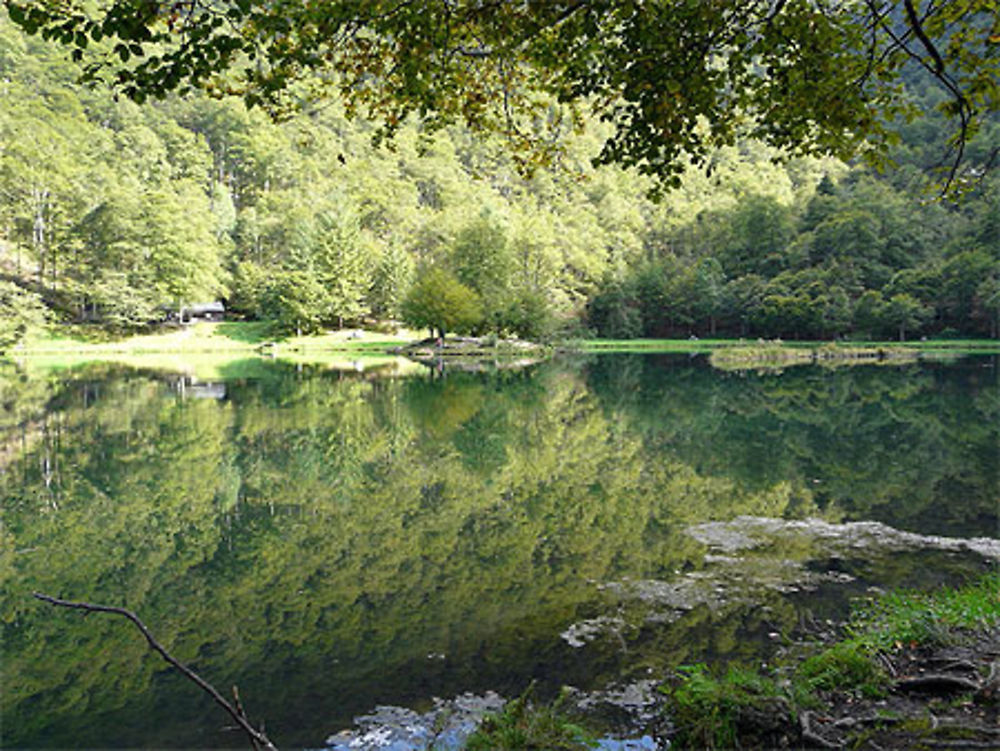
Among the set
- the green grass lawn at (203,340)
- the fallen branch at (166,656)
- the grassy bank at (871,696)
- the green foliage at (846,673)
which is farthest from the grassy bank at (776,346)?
the fallen branch at (166,656)

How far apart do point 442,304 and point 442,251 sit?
2940 centimetres

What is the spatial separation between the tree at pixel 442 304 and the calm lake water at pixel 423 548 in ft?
112

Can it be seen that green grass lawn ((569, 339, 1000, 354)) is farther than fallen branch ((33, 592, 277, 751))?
Yes

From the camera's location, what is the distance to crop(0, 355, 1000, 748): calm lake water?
502 cm

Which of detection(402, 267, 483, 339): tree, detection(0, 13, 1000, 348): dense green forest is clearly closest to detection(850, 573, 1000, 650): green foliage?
detection(0, 13, 1000, 348): dense green forest

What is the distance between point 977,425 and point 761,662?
16.0 meters

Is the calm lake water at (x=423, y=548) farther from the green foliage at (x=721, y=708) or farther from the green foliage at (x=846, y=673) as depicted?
the green foliage at (x=721, y=708)

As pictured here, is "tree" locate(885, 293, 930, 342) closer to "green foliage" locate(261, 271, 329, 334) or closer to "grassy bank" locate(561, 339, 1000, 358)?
"grassy bank" locate(561, 339, 1000, 358)

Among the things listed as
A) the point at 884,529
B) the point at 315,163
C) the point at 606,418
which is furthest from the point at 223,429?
the point at 315,163

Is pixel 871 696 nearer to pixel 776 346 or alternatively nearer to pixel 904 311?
pixel 776 346

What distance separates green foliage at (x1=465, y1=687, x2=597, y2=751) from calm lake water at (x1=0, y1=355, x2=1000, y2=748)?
2.83 feet

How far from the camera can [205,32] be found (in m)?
3.45

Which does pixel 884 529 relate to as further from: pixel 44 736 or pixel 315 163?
pixel 315 163

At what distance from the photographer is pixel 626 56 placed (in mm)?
4625
